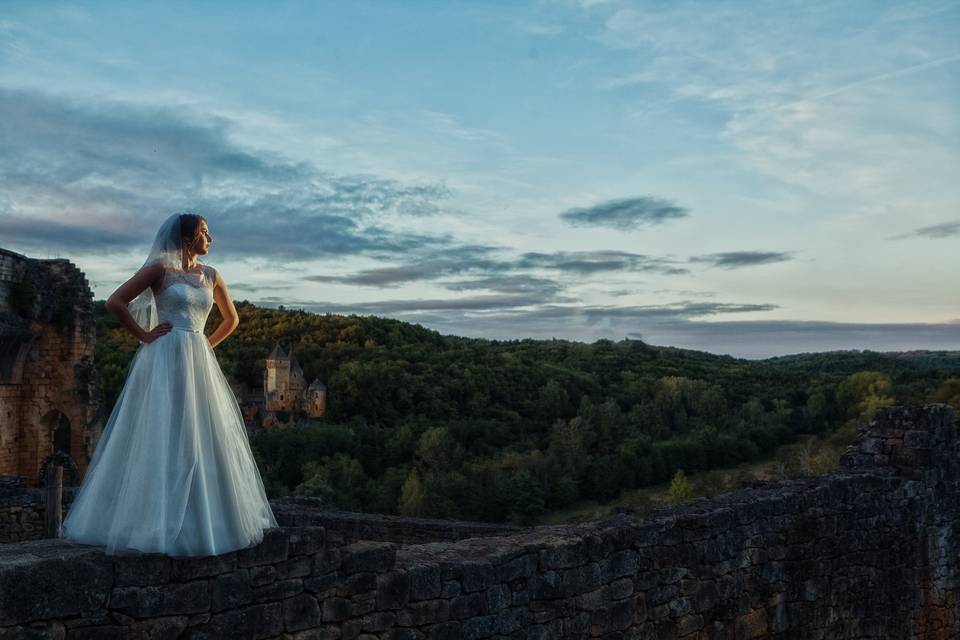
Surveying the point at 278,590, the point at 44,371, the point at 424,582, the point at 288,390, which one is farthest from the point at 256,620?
the point at 288,390

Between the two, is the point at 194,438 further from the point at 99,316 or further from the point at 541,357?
the point at 541,357

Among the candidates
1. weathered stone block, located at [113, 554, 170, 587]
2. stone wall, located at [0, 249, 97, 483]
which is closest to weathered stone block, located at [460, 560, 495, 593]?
weathered stone block, located at [113, 554, 170, 587]

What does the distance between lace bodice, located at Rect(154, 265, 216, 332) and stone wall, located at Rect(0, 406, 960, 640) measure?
3.81 ft

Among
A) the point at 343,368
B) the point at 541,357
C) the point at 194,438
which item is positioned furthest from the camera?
the point at 541,357

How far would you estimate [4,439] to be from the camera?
1719 centimetres

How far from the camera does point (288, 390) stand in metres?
49.4

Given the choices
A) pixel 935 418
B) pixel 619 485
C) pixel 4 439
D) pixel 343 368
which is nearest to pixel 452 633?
pixel 935 418

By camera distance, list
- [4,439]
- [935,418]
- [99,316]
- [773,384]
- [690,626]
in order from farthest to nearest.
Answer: [773,384] < [99,316] < [4,439] < [935,418] < [690,626]

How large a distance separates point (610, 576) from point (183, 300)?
12.0 ft

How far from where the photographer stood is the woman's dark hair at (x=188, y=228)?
4195mm

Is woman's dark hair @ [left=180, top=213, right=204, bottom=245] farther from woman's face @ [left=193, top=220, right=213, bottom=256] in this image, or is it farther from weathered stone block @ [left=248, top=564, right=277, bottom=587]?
weathered stone block @ [left=248, top=564, right=277, bottom=587]

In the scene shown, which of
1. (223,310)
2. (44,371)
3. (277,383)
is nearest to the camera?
(223,310)

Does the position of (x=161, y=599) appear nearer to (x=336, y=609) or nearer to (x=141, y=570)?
(x=141, y=570)

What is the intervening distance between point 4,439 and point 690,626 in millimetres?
16015
